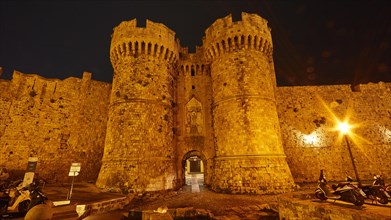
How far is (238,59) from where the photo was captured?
42.5ft

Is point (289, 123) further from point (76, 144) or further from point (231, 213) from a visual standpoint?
point (76, 144)

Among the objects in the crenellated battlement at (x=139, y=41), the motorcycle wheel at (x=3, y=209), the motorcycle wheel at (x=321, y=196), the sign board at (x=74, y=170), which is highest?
the crenellated battlement at (x=139, y=41)

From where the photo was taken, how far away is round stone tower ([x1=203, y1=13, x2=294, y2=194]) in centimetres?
1078

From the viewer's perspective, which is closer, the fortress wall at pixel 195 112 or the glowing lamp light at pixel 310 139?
the fortress wall at pixel 195 112

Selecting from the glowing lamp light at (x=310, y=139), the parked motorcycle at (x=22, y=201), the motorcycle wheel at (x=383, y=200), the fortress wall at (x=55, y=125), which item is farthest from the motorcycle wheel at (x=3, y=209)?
the glowing lamp light at (x=310, y=139)

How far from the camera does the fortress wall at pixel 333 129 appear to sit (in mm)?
13930

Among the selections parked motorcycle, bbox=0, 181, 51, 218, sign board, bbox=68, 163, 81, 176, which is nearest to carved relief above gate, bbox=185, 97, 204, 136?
sign board, bbox=68, 163, 81, 176

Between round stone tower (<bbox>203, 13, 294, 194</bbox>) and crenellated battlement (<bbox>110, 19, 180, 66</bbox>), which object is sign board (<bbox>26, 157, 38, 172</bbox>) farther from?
round stone tower (<bbox>203, 13, 294, 194</bbox>)

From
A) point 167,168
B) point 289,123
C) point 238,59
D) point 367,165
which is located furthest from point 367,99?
point 167,168

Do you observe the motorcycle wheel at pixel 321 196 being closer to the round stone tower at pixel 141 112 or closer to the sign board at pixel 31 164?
the round stone tower at pixel 141 112

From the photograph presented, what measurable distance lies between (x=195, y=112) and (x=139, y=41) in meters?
6.64

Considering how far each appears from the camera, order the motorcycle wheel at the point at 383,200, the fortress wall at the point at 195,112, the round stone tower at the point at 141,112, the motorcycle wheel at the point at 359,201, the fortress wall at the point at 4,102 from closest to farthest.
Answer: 1. the motorcycle wheel at the point at 359,201
2. the motorcycle wheel at the point at 383,200
3. the round stone tower at the point at 141,112
4. the fortress wall at the point at 4,102
5. the fortress wall at the point at 195,112

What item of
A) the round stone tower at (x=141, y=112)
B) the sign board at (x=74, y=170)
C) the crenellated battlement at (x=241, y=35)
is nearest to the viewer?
the sign board at (x=74, y=170)

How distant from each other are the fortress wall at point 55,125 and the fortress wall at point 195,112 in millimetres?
6564
